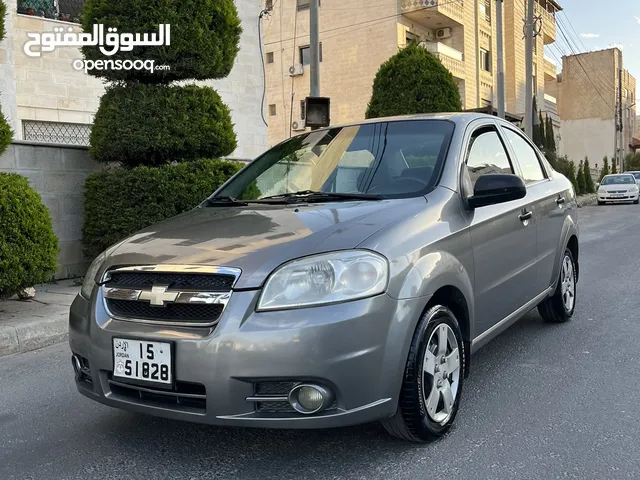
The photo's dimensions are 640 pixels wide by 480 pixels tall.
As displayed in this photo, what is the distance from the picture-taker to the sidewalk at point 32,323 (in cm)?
513

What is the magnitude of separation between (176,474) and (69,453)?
649mm

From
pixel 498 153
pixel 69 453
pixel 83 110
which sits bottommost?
pixel 69 453

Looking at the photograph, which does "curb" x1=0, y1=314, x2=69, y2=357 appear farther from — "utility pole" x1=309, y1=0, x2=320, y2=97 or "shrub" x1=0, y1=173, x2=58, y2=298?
"utility pole" x1=309, y1=0, x2=320, y2=97

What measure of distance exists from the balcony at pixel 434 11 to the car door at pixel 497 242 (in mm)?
23049

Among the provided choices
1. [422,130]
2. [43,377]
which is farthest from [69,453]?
[422,130]

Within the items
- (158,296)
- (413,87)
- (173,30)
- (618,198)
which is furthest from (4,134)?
(618,198)

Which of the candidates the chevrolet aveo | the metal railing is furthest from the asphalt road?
the metal railing

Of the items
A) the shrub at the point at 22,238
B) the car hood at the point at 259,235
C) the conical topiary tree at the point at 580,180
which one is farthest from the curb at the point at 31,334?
the conical topiary tree at the point at 580,180

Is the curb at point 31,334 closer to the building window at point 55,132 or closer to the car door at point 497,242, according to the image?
the car door at point 497,242

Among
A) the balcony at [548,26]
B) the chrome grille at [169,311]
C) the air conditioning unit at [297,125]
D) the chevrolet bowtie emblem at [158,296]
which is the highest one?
the balcony at [548,26]

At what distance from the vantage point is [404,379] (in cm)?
276

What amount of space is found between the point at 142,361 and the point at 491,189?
1976 millimetres

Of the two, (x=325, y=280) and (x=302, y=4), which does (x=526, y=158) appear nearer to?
(x=325, y=280)

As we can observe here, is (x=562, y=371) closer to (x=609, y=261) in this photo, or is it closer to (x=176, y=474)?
(x=176, y=474)
